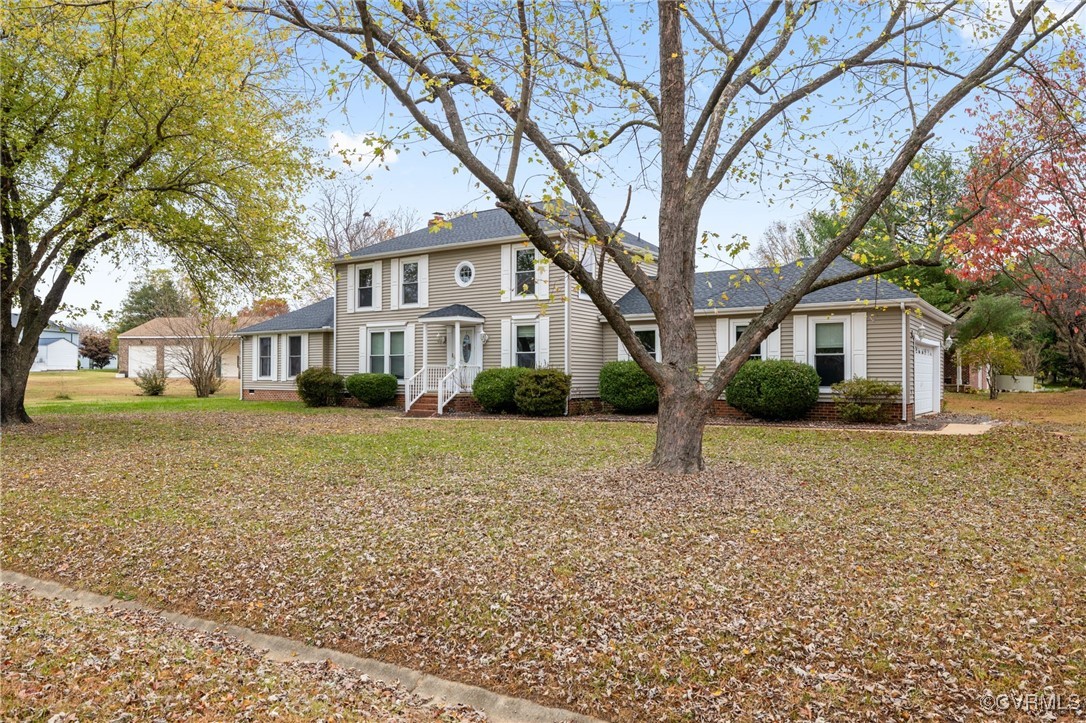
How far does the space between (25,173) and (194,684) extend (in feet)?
39.5

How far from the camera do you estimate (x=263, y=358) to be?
24.8 m

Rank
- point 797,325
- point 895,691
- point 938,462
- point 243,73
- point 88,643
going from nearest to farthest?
1. point 895,691
2. point 88,643
3. point 938,462
4. point 243,73
5. point 797,325

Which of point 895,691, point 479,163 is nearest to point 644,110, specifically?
point 479,163

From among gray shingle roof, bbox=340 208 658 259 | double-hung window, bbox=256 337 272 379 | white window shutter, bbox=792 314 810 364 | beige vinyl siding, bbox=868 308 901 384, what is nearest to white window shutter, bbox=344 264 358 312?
gray shingle roof, bbox=340 208 658 259

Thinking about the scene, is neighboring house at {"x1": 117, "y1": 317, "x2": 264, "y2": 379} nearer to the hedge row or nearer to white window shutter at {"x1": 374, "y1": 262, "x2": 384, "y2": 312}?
white window shutter at {"x1": 374, "y1": 262, "x2": 384, "y2": 312}

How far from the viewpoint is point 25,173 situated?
11.5 m

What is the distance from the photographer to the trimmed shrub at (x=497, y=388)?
1698 centimetres

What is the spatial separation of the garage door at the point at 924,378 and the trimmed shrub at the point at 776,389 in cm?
249

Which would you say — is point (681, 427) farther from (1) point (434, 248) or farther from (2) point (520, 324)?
(1) point (434, 248)

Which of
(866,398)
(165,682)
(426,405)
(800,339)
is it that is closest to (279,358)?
(426,405)

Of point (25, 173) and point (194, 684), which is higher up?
point (25, 173)

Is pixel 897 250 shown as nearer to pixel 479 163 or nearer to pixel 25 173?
pixel 479 163

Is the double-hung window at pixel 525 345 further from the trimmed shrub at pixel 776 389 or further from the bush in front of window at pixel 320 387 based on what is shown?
the bush in front of window at pixel 320 387

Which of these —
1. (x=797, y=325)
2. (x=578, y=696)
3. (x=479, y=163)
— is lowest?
(x=578, y=696)
